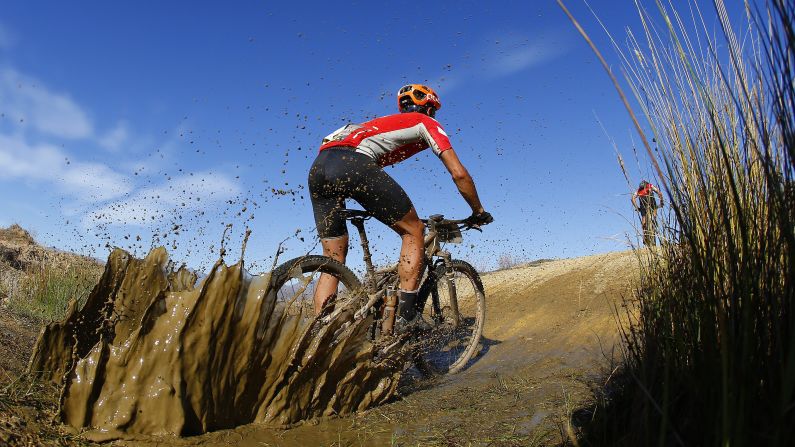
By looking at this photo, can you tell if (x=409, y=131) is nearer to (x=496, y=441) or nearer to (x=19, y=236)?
(x=496, y=441)

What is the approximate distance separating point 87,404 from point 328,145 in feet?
7.38

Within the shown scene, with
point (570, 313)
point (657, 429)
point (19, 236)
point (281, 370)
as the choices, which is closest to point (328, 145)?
point (281, 370)

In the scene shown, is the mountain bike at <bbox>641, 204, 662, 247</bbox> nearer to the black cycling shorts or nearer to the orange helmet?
Result: the black cycling shorts

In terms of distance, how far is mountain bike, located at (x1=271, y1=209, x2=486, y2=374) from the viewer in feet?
13.2

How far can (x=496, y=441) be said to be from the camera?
2.53 metres

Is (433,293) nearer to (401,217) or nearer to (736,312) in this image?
(401,217)

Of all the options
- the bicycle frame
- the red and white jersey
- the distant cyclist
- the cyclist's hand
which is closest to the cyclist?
the red and white jersey

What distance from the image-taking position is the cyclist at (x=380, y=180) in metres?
3.83

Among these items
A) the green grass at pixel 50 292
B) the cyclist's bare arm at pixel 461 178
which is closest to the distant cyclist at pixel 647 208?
the cyclist's bare arm at pixel 461 178

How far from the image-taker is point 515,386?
3.60 meters

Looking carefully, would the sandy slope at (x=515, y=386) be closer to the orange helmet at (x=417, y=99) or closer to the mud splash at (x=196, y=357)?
the mud splash at (x=196, y=357)

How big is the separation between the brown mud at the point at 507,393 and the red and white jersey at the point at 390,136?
64.9 inches

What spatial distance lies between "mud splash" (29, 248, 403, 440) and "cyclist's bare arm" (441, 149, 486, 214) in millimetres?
1474

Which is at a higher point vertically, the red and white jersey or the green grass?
the red and white jersey
